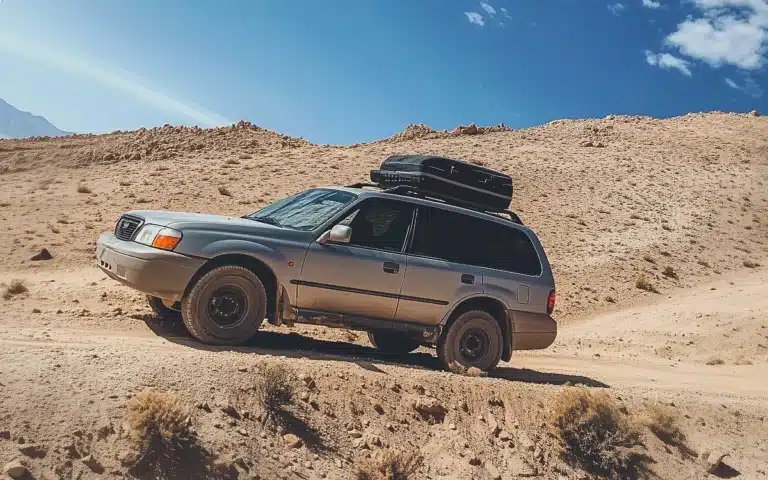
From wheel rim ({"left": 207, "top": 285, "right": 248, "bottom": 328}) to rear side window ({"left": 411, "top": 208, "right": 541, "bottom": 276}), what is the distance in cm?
203

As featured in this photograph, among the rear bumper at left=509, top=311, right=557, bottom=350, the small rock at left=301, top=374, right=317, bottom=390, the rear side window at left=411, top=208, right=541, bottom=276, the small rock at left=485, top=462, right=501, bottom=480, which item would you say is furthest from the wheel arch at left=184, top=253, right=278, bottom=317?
the rear bumper at left=509, top=311, right=557, bottom=350

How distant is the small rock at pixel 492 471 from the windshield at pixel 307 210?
297cm

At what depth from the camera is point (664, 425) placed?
24.0ft

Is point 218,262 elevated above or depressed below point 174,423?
above

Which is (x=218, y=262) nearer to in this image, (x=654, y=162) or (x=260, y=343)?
(x=260, y=343)

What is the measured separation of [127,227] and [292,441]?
3.27 metres

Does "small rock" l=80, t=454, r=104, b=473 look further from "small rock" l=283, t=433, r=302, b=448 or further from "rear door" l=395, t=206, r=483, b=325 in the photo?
"rear door" l=395, t=206, r=483, b=325

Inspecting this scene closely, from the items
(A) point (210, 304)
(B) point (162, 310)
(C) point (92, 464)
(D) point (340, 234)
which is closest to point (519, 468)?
(D) point (340, 234)

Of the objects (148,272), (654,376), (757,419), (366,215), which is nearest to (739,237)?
(654,376)

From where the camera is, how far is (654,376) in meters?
11.2

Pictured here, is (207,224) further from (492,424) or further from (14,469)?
(492,424)

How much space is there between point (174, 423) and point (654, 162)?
119 ft

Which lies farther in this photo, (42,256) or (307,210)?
(42,256)

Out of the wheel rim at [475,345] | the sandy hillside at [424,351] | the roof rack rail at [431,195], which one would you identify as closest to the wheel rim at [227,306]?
the sandy hillside at [424,351]
